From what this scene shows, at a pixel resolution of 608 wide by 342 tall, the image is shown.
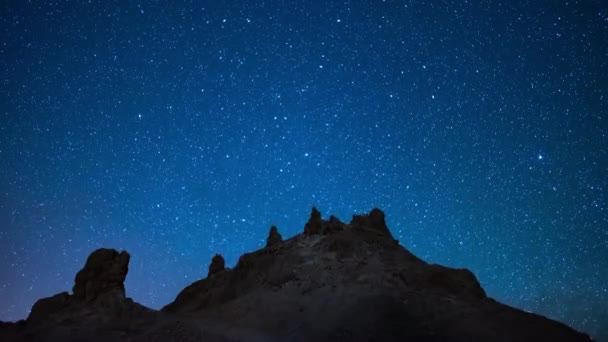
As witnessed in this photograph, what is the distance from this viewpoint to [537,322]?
124ft

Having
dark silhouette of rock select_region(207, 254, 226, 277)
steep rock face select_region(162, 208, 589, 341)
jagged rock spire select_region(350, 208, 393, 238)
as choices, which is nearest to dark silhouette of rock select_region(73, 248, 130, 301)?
steep rock face select_region(162, 208, 589, 341)

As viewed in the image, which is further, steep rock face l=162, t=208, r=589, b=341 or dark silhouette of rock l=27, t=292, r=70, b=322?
steep rock face l=162, t=208, r=589, b=341

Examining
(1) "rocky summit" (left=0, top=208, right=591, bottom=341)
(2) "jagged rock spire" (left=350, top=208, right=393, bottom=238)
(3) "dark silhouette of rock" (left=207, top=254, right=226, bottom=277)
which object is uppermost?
(2) "jagged rock spire" (left=350, top=208, right=393, bottom=238)

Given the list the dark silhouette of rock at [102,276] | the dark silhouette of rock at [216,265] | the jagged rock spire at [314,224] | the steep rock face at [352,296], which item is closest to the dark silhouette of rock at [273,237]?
the steep rock face at [352,296]

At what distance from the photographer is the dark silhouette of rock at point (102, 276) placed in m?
41.7

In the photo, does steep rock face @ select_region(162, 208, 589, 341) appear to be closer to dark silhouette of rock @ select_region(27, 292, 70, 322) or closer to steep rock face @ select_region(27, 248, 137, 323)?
steep rock face @ select_region(27, 248, 137, 323)

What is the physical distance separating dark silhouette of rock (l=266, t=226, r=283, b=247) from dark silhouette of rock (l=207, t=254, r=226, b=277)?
8.33 m

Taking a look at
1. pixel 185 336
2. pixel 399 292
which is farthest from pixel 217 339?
pixel 399 292

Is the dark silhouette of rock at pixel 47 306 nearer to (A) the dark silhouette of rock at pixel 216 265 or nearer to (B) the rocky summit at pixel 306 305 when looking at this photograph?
(B) the rocky summit at pixel 306 305

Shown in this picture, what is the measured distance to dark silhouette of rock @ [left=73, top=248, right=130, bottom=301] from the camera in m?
41.7

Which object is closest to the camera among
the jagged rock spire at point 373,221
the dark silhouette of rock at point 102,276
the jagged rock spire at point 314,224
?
the dark silhouette of rock at point 102,276

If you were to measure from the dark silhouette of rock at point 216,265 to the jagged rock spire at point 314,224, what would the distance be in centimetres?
1535

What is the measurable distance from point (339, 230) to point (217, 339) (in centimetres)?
3169

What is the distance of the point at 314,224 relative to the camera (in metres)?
66.5
